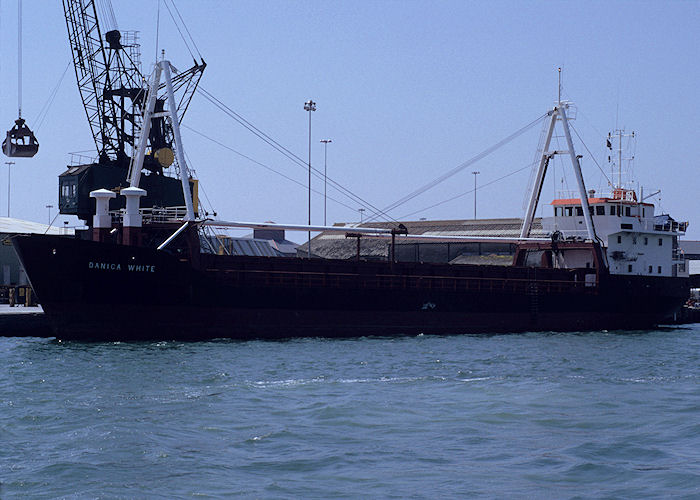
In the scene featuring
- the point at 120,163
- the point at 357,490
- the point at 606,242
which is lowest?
the point at 357,490

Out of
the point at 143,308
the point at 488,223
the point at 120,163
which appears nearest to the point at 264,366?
the point at 143,308

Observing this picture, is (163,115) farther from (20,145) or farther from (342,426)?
(342,426)

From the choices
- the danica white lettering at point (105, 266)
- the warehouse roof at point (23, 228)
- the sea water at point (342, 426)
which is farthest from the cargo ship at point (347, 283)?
the warehouse roof at point (23, 228)

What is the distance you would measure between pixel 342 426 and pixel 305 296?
2363cm

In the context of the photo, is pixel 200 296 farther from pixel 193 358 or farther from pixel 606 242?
pixel 606 242

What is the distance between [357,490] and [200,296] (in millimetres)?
26292

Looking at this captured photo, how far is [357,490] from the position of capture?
47.2 feet

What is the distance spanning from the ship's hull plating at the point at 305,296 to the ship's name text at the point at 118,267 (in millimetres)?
44

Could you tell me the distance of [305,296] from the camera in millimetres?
42750

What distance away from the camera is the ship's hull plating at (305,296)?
36.9 meters

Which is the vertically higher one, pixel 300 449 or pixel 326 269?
pixel 326 269

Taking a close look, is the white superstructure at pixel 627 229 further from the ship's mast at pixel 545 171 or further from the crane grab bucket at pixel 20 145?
the crane grab bucket at pixel 20 145

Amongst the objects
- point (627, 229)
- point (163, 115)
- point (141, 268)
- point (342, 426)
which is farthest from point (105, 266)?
point (627, 229)

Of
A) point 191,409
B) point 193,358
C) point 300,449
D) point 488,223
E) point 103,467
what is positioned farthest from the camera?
point 488,223
